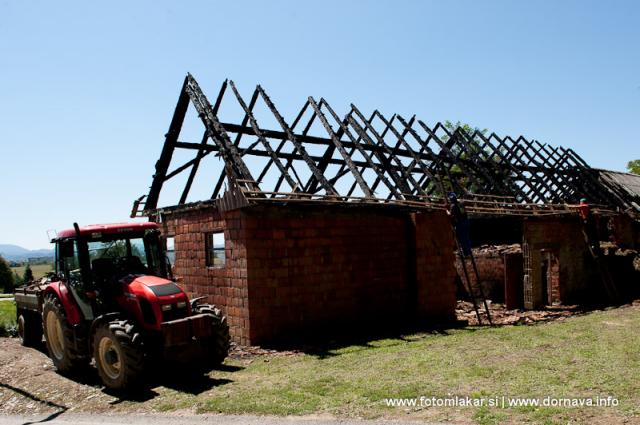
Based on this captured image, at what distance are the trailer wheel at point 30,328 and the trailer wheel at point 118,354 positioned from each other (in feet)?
16.7

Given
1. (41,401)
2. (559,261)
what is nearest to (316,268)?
(41,401)

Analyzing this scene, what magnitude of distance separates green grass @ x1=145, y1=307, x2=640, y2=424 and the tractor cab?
214cm

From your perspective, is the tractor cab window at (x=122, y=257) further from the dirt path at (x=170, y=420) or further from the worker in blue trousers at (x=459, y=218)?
the worker in blue trousers at (x=459, y=218)

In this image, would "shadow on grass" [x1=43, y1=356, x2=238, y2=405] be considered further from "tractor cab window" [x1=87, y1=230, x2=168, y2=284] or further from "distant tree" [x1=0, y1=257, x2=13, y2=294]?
"distant tree" [x1=0, y1=257, x2=13, y2=294]

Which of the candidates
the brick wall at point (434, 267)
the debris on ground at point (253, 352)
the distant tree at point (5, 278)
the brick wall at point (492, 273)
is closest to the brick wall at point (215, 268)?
the debris on ground at point (253, 352)

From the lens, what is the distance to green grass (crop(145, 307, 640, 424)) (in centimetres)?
612

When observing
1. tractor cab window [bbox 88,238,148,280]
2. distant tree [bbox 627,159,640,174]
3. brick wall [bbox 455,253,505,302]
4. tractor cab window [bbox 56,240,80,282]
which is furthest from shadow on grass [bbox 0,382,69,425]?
distant tree [bbox 627,159,640,174]

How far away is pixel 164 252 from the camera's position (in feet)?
30.9

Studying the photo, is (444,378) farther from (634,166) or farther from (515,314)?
(634,166)

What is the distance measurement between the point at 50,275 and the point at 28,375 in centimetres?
221

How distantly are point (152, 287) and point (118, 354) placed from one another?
1.11 m

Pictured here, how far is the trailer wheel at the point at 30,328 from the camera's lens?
12023 millimetres

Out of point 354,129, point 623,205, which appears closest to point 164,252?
point 354,129

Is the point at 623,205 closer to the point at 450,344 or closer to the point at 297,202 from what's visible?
the point at 450,344
